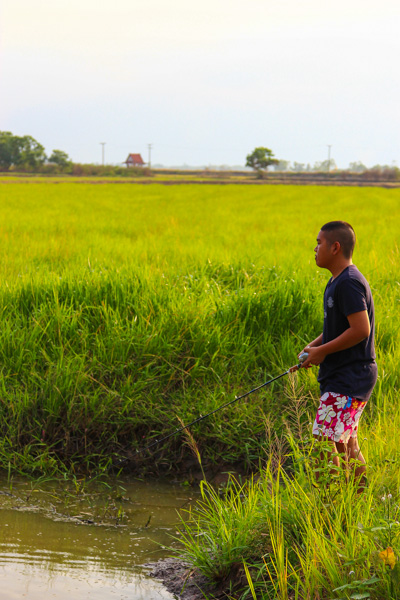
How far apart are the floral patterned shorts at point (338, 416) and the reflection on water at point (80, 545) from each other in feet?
3.32

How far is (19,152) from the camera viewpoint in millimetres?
82812

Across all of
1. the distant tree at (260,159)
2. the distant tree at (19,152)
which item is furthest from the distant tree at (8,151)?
the distant tree at (260,159)

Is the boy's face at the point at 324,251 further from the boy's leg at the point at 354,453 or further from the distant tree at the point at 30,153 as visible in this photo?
the distant tree at the point at 30,153

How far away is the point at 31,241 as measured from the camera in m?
9.38

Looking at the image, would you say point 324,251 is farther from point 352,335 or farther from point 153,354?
point 153,354

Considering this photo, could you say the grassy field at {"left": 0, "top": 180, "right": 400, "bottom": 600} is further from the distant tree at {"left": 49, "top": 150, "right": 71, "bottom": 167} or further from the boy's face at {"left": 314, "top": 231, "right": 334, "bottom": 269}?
the distant tree at {"left": 49, "top": 150, "right": 71, "bottom": 167}

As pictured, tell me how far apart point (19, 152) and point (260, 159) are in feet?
122

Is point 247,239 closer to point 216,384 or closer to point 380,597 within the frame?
point 216,384

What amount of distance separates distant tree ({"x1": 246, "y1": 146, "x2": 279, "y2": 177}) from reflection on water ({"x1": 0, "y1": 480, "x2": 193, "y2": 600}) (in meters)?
99.1

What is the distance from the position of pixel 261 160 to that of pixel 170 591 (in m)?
102

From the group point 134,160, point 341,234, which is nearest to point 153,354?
point 341,234

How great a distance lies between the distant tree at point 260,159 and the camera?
101188mm

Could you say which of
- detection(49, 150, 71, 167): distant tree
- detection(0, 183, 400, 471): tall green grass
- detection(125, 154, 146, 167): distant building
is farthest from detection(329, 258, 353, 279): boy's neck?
detection(125, 154, 146, 167): distant building

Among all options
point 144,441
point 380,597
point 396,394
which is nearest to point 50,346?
point 144,441
